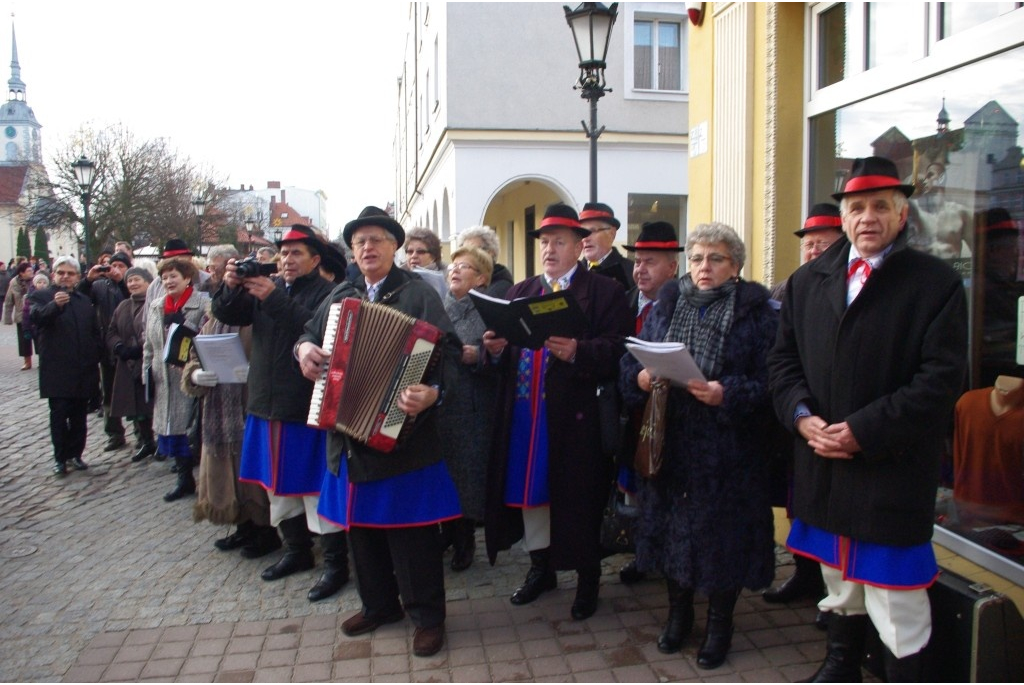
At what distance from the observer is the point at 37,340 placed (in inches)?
302

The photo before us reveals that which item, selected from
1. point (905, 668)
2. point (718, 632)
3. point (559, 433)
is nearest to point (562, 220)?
point (559, 433)

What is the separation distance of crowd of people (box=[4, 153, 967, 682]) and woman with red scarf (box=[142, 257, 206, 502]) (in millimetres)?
301

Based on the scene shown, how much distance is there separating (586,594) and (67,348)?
232 inches

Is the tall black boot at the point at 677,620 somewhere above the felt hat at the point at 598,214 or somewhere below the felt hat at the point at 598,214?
below

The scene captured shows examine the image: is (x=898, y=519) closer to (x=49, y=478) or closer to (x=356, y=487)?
(x=356, y=487)

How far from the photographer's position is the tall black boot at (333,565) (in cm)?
451

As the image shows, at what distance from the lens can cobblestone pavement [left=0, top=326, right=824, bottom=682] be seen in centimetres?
364

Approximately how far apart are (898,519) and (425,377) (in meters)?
1.98

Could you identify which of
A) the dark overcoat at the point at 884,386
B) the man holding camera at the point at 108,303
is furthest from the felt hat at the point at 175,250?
the dark overcoat at the point at 884,386

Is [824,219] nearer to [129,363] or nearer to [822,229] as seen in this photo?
[822,229]

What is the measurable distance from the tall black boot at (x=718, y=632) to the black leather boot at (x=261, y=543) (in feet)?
9.73

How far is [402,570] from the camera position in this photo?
152 inches

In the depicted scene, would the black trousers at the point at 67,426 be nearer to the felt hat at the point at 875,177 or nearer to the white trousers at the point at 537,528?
the white trousers at the point at 537,528

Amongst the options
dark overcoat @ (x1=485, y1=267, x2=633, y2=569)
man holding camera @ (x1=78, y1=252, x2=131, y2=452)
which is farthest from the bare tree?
dark overcoat @ (x1=485, y1=267, x2=633, y2=569)
